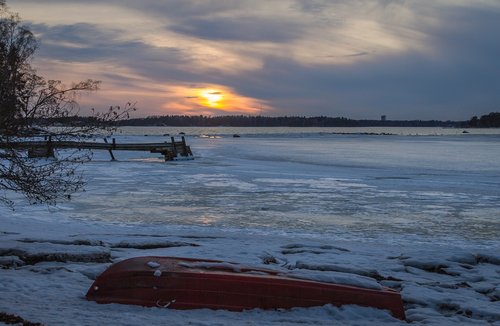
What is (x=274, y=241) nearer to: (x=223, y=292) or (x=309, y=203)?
(x=223, y=292)

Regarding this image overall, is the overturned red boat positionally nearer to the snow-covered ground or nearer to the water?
the snow-covered ground

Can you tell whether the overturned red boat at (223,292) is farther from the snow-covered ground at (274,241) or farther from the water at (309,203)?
the water at (309,203)

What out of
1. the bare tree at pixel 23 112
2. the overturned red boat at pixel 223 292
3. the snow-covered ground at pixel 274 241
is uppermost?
the bare tree at pixel 23 112

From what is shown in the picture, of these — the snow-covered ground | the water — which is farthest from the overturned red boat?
the water

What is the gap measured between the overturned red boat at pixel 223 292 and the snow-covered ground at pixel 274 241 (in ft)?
0.43

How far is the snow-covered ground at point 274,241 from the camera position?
6.01 metres

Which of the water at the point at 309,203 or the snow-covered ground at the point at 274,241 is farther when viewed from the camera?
the water at the point at 309,203

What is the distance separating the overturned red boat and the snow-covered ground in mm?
131

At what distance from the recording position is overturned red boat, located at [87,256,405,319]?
20.0ft

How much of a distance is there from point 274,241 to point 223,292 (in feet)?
13.1

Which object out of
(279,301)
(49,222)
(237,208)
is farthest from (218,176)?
(279,301)

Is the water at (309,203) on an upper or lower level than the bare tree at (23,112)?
lower

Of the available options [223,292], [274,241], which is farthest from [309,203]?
[223,292]

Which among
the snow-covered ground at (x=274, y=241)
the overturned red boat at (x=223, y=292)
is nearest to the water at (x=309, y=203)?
the snow-covered ground at (x=274, y=241)
